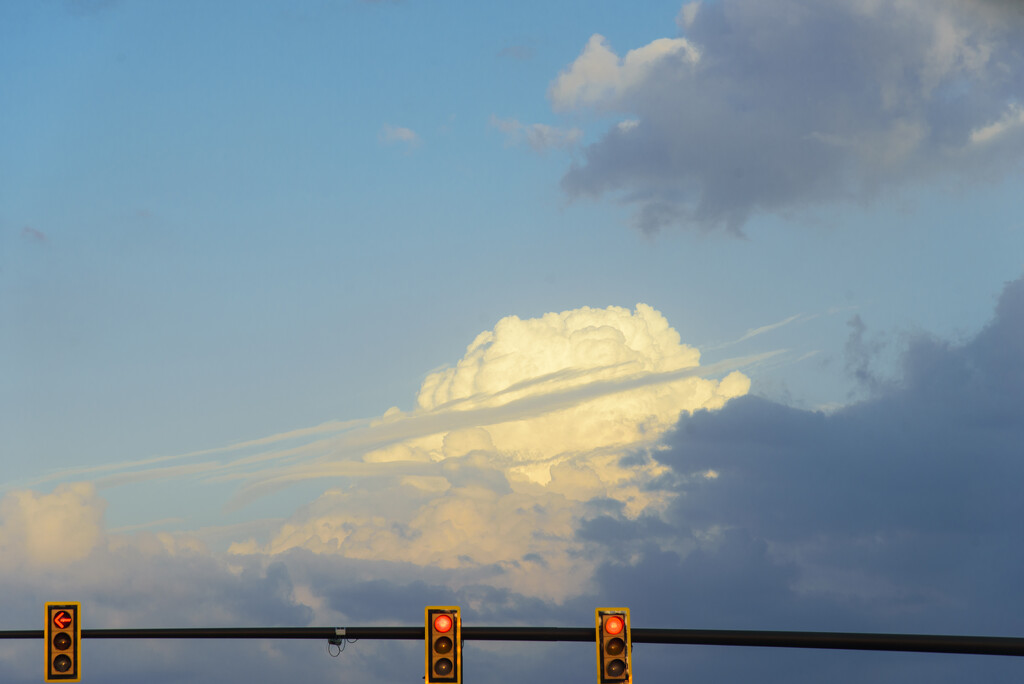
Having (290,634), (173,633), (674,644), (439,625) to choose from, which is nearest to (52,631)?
(173,633)

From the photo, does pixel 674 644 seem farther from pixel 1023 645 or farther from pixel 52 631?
pixel 52 631

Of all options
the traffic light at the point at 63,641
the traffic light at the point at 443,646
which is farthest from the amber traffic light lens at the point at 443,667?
the traffic light at the point at 63,641

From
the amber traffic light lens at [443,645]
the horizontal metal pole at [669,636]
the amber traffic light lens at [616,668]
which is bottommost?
the amber traffic light lens at [616,668]

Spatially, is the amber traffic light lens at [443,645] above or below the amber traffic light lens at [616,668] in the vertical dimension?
above

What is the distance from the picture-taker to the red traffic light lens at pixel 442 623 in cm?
1908

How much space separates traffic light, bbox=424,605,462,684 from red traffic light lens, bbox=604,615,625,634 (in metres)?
2.53

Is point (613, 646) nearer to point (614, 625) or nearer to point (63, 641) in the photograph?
point (614, 625)

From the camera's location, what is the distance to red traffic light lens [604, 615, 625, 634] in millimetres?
18422

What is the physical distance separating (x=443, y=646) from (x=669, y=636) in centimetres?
390

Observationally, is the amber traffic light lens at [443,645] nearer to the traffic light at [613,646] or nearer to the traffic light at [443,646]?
the traffic light at [443,646]

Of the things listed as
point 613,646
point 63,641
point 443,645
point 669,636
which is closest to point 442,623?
point 443,645

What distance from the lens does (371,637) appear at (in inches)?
782

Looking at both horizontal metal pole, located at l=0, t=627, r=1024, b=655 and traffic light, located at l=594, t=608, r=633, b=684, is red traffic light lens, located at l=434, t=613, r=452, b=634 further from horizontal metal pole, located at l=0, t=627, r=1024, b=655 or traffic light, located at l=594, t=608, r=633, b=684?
traffic light, located at l=594, t=608, r=633, b=684

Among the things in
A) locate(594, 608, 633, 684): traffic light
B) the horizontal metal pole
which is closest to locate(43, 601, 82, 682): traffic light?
the horizontal metal pole
